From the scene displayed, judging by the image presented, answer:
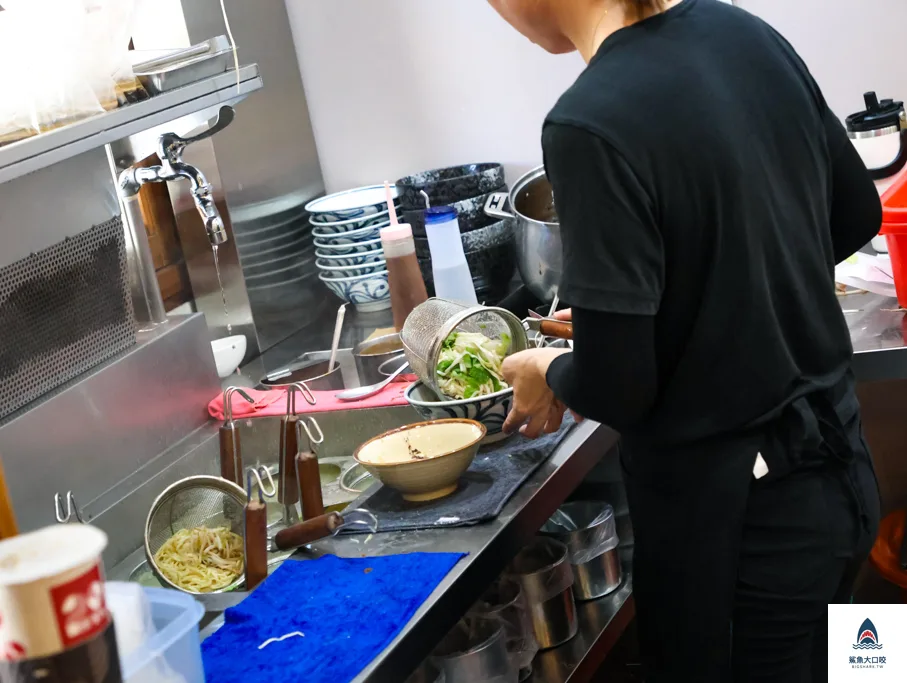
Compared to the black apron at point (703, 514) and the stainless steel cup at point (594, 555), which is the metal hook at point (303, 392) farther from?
the black apron at point (703, 514)

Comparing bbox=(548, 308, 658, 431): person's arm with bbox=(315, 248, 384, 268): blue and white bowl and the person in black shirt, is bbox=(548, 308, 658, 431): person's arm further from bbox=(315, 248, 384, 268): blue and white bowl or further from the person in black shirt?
bbox=(315, 248, 384, 268): blue and white bowl

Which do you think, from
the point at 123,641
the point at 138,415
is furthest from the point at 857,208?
the point at 138,415

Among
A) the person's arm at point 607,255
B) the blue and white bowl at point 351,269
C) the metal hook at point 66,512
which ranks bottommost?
the metal hook at point 66,512

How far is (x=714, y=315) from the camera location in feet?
3.71

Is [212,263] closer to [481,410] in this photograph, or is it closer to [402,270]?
[402,270]

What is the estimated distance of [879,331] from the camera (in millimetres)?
1874

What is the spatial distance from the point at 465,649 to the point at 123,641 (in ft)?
2.13

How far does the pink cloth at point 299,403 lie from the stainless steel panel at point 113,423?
0.04 metres

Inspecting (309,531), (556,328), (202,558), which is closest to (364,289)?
(556,328)

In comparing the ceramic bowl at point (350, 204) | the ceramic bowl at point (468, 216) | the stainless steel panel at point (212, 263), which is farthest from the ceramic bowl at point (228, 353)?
the ceramic bowl at point (468, 216)

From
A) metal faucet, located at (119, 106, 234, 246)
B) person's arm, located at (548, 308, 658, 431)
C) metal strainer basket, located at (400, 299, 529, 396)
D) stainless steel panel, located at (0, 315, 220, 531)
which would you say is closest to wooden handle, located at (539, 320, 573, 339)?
metal strainer basket, located at (400, 299, 529, 396)

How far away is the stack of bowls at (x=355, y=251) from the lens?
2.54 m

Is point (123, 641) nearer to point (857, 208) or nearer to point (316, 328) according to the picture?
point (857, 208)

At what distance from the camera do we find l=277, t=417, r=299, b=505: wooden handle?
1612 mm
